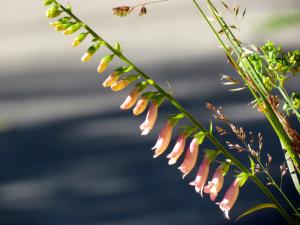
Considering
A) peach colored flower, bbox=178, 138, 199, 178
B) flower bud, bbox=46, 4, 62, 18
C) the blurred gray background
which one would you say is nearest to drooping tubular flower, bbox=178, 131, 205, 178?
peach colored flower, bbox=178, 138, 199, 178

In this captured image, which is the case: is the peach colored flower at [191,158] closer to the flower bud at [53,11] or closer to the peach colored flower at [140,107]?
the peach colored flower at [140,107]

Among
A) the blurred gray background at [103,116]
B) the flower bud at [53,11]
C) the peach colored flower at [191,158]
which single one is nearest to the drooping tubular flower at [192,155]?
the peach colored flower at [191,158]

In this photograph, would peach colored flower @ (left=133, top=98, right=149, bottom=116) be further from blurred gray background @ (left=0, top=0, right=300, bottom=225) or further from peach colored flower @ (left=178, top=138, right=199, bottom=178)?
blurred gray background @ (left=0, top=0, right=300, bottom=225)

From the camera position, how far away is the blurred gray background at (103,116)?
161 centimetres

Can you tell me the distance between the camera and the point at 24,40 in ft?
5.26

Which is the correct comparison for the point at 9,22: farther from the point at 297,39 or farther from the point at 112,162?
the point at 297,39

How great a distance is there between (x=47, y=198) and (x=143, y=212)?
0.91 feet

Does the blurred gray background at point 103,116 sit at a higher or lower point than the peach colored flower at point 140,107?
lower

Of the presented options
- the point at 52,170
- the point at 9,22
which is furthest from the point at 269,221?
the point at 9,22

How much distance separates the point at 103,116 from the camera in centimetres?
168

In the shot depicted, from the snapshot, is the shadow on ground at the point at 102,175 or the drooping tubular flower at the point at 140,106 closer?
the drooping tubular flower at the point at 140,106

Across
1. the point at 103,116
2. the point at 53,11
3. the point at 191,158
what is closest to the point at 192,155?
the point at 191,158

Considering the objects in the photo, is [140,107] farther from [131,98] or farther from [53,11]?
[53,11]

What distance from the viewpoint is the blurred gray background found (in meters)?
1.61
